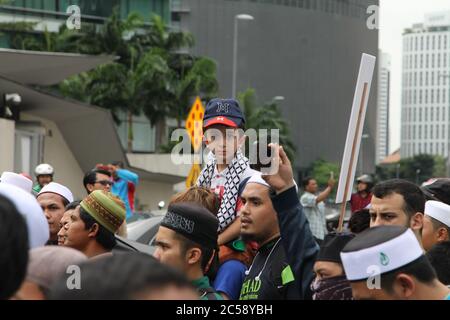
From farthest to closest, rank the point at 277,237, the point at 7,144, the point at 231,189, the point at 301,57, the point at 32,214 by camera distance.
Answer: the point at 301,57 → the point at 7,144 → the point at 231,189 → the point at 277,237 → the point at 32,214

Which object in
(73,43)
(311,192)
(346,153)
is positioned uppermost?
(73,43)

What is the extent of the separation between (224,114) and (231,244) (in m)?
0.84

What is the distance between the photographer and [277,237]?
5262 millimetres

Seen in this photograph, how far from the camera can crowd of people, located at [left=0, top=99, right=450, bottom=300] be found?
8.31 ft

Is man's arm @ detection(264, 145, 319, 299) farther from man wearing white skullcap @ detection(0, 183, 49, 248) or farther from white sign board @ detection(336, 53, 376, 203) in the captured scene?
man wearing white skullcap @ detection(0, 183, 49, 248)

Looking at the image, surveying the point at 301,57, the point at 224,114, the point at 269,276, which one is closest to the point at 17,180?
the point at 224,114

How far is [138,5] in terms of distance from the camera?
7469 cm

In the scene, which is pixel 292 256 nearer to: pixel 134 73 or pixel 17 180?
pixel 17 180

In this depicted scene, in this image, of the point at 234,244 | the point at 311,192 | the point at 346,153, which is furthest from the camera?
the point at 311,192

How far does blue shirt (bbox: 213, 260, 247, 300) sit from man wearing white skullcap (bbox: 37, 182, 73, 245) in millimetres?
1817

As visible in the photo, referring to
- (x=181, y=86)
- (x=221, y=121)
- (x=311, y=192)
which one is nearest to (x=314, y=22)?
(x=181, y=86)
